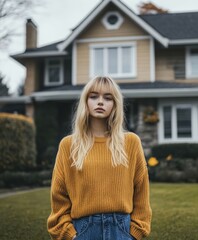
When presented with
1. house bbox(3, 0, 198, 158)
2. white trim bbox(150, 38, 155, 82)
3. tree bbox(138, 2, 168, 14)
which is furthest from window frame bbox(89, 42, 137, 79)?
tree bbox(138, 2, 168, 14)

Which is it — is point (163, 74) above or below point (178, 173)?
above

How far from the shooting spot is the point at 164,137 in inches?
660

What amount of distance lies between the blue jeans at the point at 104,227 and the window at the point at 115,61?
15.4 meters

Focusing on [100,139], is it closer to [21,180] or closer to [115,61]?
[21,180]

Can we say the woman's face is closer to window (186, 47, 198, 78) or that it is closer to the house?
the house

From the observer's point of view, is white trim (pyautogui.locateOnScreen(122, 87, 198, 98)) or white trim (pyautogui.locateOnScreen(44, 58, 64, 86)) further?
white trim (pyautogui.locateOnScreen(44, 58, 64, 86))

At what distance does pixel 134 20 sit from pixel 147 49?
1.36m

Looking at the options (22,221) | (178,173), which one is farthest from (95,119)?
(178,173)

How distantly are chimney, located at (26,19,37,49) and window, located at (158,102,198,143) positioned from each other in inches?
317

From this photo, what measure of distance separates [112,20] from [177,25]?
3.63 m

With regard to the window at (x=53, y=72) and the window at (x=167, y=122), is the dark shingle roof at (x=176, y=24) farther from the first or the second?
the window at (x=53, y=72)

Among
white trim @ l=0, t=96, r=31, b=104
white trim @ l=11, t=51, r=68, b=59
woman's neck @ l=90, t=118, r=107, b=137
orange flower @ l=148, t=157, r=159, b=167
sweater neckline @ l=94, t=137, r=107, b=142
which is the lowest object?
orange flower @ l=148, t=157, r=159, b=167

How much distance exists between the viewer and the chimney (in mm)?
21000

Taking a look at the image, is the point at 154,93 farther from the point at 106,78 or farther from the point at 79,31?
the point at 106,78
